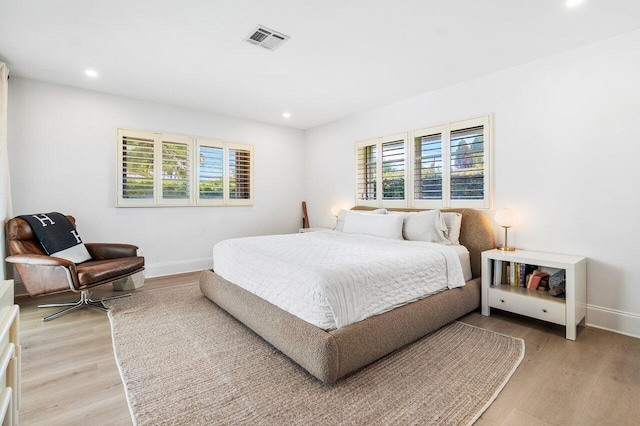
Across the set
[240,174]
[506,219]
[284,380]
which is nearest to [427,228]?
[506,219]

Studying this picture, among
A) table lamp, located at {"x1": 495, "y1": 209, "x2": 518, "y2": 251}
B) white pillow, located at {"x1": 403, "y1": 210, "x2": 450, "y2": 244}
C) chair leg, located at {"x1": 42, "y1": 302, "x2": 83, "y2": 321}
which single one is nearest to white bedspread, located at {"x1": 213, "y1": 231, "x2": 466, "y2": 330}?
white pillow, located at {"x1": 403, "y1": 210, "x2": 450, "y2": 244}

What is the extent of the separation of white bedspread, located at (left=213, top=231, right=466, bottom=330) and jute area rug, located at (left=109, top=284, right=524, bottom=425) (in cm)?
37

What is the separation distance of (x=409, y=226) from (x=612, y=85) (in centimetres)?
215

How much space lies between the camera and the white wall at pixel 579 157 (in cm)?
249

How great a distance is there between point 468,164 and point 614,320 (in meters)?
1.96

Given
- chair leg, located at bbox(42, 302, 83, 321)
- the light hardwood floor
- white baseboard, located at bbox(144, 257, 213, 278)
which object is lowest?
the light hardwood floor

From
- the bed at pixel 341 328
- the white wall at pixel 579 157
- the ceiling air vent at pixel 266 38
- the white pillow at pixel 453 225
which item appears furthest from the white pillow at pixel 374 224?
the ceiling air vent at pixel 266 38

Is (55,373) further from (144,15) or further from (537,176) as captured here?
(537,176)

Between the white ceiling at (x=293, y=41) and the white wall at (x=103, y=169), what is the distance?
0.32 m

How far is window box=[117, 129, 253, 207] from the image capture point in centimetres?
416

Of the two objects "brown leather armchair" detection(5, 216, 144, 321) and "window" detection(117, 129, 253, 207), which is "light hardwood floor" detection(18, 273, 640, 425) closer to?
"brown leather armchair" detection(5, 216, 144, 321)

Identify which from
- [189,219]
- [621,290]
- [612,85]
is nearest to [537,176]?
[612,85]

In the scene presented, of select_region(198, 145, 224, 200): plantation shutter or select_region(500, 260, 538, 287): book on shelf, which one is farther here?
select_region(198, 145, 224, 200): plantation shutter

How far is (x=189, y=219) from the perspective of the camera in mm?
4668
